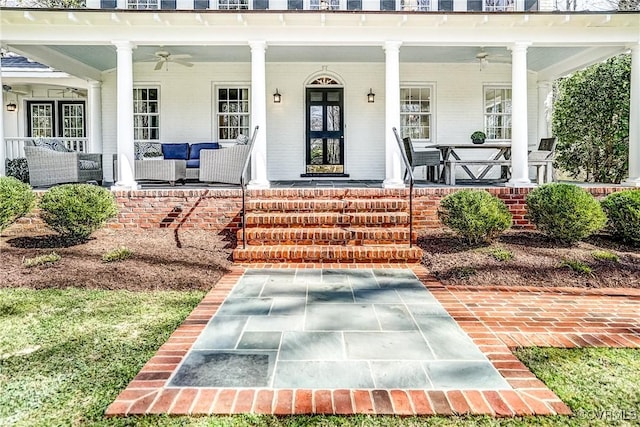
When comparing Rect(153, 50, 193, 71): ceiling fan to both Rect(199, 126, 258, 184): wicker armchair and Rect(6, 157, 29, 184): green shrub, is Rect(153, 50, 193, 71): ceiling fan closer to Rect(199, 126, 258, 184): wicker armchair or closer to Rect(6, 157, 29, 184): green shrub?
Rect(199, 126, 258, 184): wicker armchair

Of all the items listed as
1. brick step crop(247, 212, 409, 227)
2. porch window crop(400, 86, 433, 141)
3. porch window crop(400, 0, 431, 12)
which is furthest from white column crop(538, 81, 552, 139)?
brick step crop(247, 212, 409, 227)

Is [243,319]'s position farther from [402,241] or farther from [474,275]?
[402,241]

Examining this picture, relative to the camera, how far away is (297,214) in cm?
657

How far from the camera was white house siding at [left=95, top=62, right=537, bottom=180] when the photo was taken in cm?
1038

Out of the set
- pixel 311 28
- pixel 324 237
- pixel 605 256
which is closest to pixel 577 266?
pixel 605 256

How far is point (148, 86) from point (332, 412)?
9.90 metres

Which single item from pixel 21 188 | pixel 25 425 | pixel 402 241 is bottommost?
pixel 25 425

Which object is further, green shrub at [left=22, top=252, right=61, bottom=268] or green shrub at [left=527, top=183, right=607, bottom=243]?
green shrub at [left=527, top=183, right=607, bottom=243]

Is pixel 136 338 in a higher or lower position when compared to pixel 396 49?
lower

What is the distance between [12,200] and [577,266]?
689 centimetres

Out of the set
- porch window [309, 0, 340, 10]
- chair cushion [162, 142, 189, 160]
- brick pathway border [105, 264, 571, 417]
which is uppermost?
porch window [309, 0, 340, 10]

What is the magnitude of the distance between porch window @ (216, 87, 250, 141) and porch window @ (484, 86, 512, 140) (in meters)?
5.59

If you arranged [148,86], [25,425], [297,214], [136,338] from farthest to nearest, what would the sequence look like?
[148,86] → [297,214] → [136,338] → [25,425]

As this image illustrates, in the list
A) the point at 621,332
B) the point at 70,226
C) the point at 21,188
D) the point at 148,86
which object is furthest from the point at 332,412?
the point at 148,86
